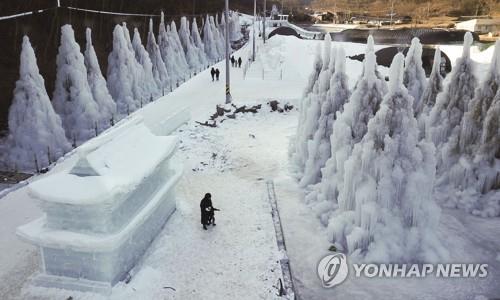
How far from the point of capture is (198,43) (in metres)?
43.2

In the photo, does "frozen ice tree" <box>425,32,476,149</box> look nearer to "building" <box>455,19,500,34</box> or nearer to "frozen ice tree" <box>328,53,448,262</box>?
"frozen ice tree" <box>328,53,448,262</box>

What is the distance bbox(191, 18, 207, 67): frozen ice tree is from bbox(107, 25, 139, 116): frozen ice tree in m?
15.6

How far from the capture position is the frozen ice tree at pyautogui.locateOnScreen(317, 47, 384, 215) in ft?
39.9

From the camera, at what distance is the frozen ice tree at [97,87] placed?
23234 millimetres

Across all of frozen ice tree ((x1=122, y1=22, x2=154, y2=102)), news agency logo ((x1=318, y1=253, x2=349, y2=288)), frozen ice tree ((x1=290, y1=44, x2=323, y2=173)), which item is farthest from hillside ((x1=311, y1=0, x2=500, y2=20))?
news agency logo ((x1=318, y1=253, x2=349, y2=288))

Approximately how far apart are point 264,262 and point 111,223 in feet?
12.5

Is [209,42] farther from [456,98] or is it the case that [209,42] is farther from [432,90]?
[456,98]

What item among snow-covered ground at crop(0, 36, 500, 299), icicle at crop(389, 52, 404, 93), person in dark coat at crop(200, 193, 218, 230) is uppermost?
icicle at crop(389, 52, 404, 93)

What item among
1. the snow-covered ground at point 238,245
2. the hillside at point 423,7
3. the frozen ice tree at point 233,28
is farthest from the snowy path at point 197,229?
the hillside at point 423,7

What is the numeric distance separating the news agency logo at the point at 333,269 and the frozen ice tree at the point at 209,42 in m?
37.2

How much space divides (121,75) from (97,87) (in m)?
3.58

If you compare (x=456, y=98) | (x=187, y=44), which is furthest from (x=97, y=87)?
(x=187, y=44)

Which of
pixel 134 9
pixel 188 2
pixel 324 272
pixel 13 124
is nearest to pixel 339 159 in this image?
pixel 324 272

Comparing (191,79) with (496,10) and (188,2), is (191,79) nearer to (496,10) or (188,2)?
(188,2)
